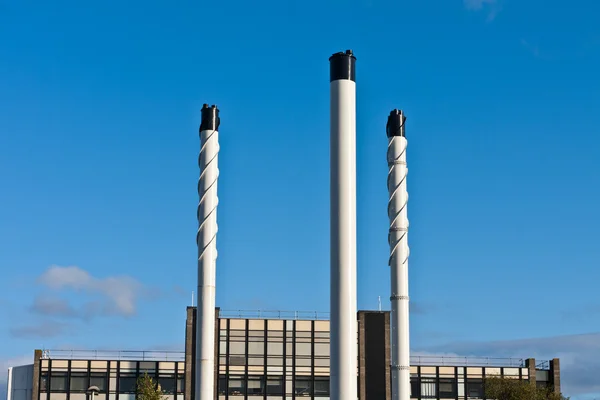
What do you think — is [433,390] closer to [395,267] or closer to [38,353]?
[395,267]

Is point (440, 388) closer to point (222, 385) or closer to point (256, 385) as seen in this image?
point (256, 385)

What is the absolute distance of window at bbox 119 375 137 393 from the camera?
103312 millimetres

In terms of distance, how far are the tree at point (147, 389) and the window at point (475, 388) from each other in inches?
1222

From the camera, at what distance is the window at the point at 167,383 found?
341 feet

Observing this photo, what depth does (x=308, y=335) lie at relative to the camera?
103500mm

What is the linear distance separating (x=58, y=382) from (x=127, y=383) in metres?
6.85

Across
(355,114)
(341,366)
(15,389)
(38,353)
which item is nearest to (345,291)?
(341,366)

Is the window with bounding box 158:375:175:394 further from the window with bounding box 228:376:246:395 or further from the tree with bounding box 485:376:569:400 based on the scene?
the tree with bounding box 485:376:569:400

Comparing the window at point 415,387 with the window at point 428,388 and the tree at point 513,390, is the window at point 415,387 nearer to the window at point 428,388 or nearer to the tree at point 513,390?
the window at point 428,388

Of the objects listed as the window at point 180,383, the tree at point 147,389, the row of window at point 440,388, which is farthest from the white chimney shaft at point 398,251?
the window at point 180,383

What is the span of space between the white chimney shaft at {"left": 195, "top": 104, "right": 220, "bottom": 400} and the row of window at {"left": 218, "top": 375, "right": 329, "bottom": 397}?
2116cm

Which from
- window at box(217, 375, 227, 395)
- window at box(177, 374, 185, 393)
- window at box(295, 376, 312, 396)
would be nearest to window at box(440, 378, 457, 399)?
window at box(295, 376, 312, 396)

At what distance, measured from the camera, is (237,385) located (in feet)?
340

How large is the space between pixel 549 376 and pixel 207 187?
47893 millimetres
